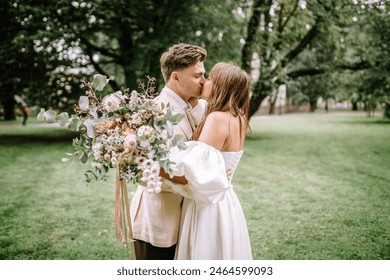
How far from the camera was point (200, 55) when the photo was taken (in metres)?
2.74

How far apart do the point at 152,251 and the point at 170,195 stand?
454 mm

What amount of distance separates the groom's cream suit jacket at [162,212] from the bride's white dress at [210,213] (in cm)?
7

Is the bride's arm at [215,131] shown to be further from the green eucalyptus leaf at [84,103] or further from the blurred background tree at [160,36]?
the blurred background tree at [160,36]

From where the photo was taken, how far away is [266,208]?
20.9 feet

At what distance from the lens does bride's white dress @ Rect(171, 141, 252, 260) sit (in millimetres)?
2357

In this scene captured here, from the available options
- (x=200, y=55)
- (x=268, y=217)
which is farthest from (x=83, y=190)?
(x=200, y=55)

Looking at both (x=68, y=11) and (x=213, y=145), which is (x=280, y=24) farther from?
(x=213, y=145)

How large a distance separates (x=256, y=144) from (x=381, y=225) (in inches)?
358

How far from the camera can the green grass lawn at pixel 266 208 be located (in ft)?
15.4

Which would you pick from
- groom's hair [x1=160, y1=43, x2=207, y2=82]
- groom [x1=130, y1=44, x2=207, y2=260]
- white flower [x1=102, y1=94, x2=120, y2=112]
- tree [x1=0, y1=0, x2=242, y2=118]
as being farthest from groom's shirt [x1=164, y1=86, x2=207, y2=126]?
tree [x1=0, y1=0, x2=242, y2=118]

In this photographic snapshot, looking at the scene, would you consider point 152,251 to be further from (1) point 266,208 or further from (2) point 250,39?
(2) point 250,39

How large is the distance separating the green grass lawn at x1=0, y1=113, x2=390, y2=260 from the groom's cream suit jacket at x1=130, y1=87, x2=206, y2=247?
0.63 metres

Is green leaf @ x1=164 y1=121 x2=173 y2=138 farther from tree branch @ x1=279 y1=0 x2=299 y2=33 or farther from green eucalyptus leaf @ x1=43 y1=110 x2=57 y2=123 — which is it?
tree branch @ x1=279 y1=0 x2=299 y2=33

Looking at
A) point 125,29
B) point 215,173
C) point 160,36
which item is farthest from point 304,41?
point 215,173
